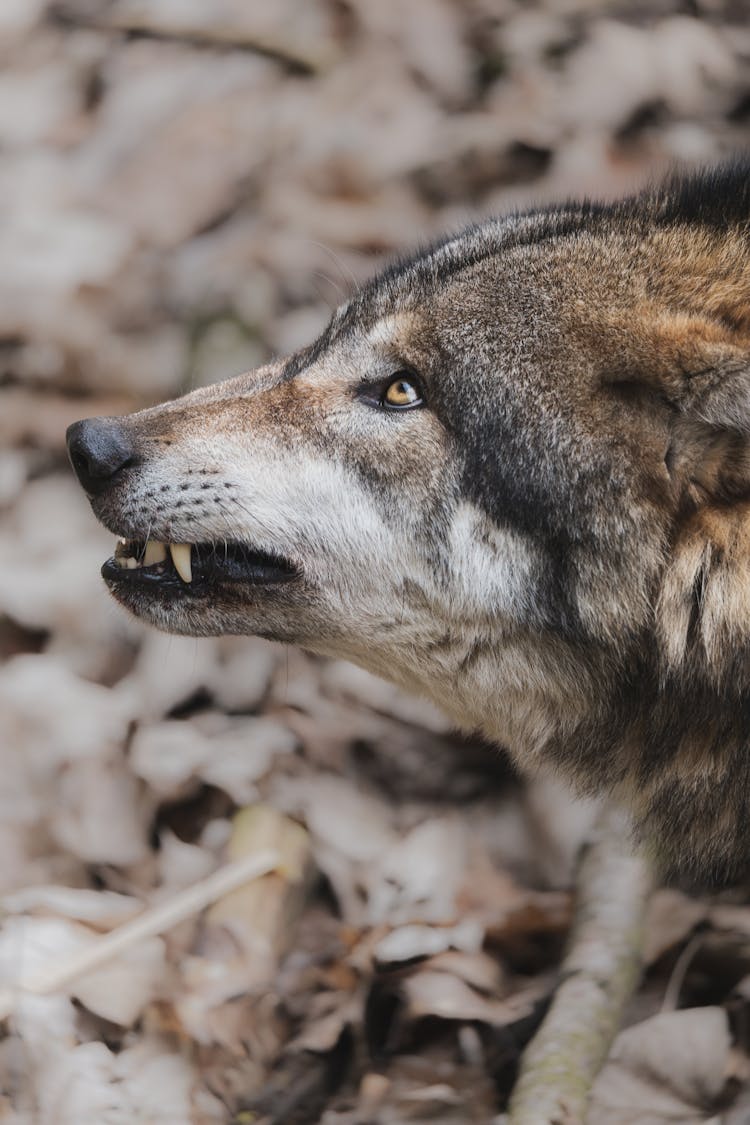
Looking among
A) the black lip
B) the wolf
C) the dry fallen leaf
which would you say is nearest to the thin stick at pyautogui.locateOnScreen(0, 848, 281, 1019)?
the wolf

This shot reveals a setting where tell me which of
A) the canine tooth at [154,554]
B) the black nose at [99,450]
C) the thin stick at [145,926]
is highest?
the black nose at [99,450]

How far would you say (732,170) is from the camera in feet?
11.5

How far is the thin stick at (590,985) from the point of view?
3.22 meters

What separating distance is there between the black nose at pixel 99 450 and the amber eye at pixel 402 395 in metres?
0.71

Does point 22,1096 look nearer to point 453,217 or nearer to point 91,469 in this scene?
point 91,469

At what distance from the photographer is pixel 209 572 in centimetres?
344

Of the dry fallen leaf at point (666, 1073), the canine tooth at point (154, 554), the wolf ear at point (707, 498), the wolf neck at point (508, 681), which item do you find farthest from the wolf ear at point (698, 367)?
the dry fallen leaf at point (666, 1073)

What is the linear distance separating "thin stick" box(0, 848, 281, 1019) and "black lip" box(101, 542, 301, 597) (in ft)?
3.28

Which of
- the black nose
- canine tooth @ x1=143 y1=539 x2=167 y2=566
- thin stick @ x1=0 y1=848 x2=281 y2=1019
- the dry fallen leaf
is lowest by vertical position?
thin stick @ x1=0 y1=848 x2=281 y2=1019

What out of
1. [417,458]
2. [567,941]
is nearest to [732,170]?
[417,458]

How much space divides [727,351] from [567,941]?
1965 millimetres

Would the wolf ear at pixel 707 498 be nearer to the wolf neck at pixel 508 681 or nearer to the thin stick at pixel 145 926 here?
the wolf neck at pixel 508 681

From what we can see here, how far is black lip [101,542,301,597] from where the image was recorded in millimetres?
3363

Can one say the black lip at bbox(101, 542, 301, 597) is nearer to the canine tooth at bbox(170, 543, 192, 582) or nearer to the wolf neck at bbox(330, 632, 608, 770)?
the canine tooth at bbox(170, 543, 192, 582)
